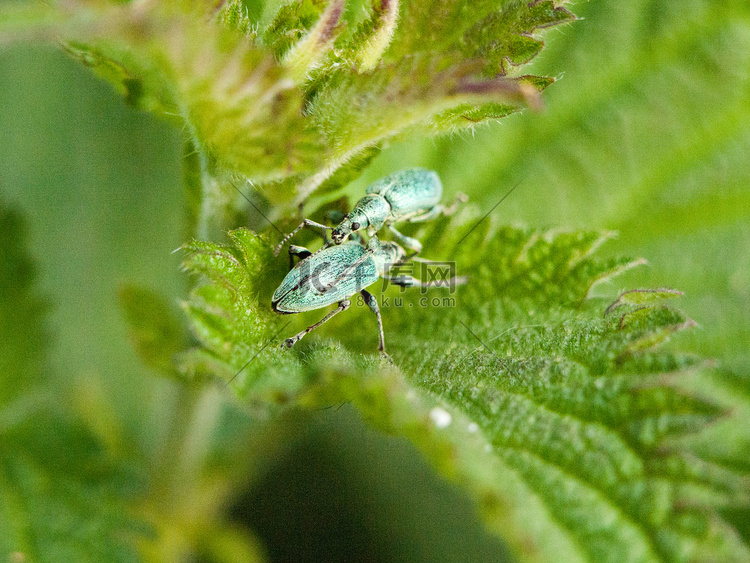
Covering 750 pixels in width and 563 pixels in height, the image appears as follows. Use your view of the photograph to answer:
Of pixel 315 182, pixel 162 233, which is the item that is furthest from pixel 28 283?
pixel 162 233

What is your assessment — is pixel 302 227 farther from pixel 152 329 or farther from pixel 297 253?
pixel 152 329

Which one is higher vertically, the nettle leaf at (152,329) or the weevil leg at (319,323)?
the weevil leg at (319,323)

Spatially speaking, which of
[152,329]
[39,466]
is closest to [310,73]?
[152,329]

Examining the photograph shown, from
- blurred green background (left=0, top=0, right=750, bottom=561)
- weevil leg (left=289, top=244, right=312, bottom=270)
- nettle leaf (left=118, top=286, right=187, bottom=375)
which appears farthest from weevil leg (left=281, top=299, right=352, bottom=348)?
nettle leaf (left=118, top=286, right=187, bottom=375)

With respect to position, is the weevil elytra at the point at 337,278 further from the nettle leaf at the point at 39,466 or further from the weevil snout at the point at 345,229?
the nettle leaf at the point at 39,466

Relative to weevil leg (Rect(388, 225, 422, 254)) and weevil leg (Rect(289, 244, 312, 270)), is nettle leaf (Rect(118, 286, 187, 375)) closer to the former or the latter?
weevil leg (Rect(289, 244, 312, 270))

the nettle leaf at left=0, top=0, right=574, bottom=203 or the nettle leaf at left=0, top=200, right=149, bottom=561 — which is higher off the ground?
the nettle leaf at left=0, top=0, right=574, bottom=203

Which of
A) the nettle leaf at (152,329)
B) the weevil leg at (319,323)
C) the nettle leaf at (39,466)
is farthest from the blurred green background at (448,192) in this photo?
the weevil leg at (319,323)

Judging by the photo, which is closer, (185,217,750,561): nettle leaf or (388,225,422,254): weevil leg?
(185,217,750,561): nettle leaf

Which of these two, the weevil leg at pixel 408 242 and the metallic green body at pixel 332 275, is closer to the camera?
the metallic green body at pixel 332 275
